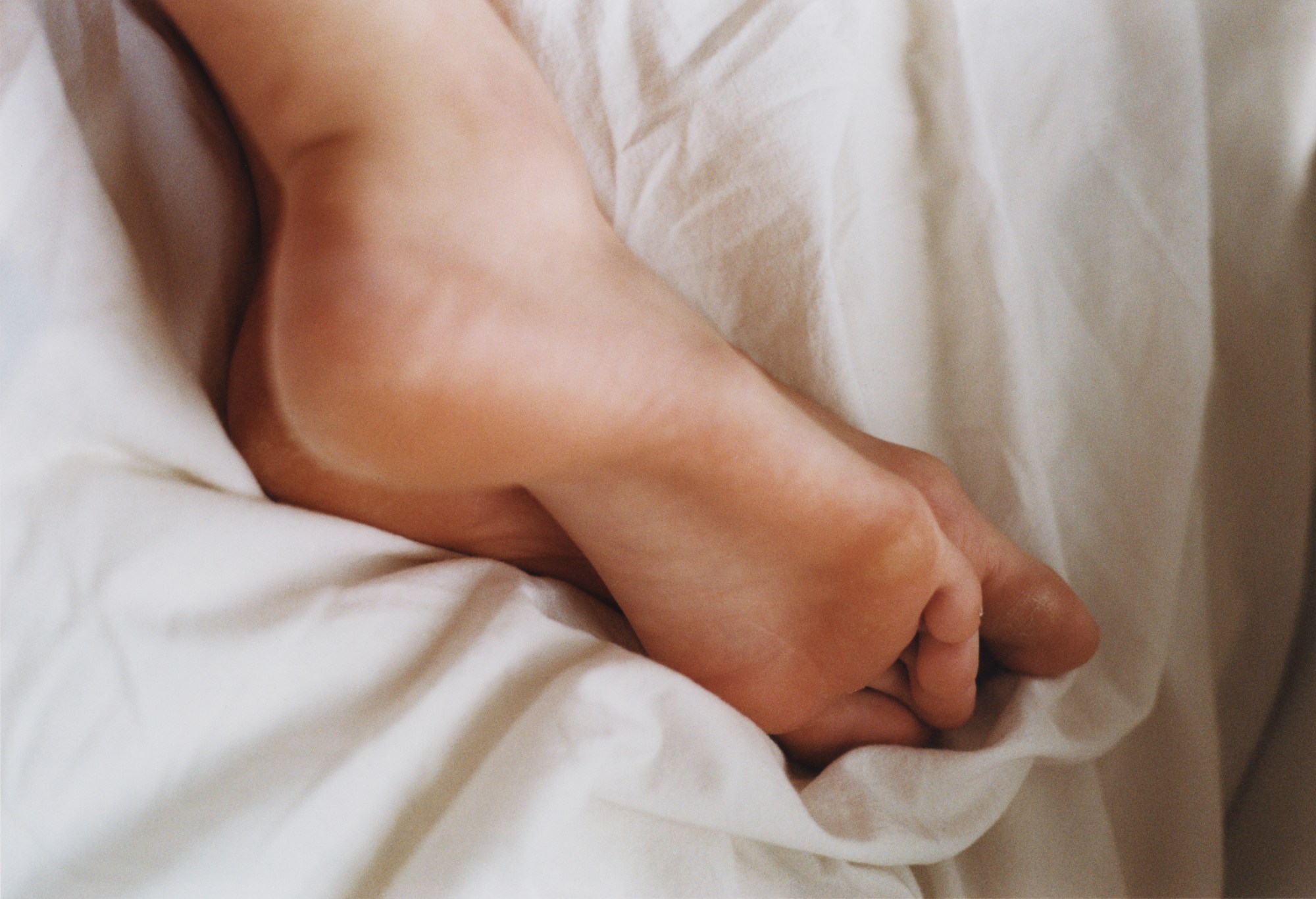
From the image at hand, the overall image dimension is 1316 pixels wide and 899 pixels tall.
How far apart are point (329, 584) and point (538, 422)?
161mm

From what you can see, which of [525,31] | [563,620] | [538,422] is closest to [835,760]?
[563,620]

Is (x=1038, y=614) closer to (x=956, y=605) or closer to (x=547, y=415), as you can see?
(x=956, y=605)

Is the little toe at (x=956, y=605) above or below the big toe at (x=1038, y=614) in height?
above

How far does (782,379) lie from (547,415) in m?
0.20

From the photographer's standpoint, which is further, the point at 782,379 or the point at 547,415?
the point at 782,379

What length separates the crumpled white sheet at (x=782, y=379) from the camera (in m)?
0.39

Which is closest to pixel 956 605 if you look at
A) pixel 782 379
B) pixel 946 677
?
pixel 946 677

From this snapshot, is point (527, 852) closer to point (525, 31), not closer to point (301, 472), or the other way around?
point (301, 472)

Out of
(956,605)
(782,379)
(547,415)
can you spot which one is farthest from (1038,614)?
(547,415)

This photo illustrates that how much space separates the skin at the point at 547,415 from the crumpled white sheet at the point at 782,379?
1.1 inches

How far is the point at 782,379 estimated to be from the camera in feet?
1.64

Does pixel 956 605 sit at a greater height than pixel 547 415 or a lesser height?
lesser

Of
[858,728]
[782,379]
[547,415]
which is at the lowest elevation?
[858,728]

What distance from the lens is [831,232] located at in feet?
1.63
